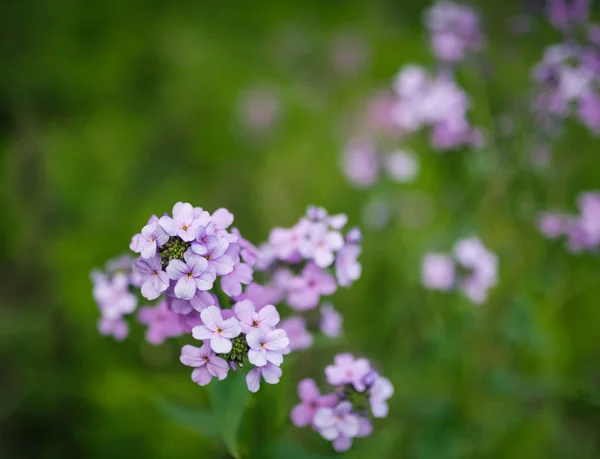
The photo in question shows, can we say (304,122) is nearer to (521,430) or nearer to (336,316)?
(521,430)

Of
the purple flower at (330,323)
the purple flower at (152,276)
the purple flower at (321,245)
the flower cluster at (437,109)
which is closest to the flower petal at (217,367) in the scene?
the purple flower at (152,276)

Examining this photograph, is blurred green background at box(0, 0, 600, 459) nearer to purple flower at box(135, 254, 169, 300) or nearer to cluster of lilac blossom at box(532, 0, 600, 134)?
cluster of lilac blossom at box(532, 0, 600, 134)

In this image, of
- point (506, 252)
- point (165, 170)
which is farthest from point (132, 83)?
point (506, 252)

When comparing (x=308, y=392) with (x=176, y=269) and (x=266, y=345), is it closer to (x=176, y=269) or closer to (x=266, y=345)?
(x=266, y=345)

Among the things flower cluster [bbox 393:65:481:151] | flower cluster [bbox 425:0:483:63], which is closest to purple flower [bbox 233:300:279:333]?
flower cluster [bbox 393:65:481:151]

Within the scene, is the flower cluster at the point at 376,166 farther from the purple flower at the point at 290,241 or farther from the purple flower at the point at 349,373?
the purple flower at the point at 349,373

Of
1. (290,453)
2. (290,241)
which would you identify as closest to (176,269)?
(290,241)
